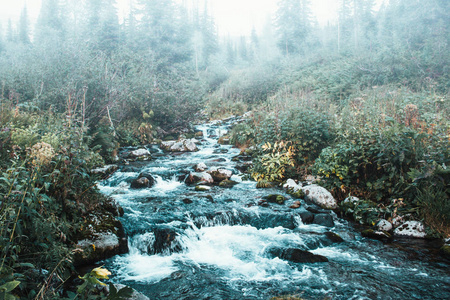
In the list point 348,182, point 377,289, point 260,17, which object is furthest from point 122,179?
point 260,17

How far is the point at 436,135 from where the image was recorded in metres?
5.09

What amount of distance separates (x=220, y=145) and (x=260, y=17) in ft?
199

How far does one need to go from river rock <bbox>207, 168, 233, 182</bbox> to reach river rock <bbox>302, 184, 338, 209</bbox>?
2.56m

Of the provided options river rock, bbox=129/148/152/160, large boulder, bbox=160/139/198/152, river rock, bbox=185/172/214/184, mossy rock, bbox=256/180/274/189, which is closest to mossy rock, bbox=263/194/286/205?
→ mossy rock, bbox=256/180/274/189

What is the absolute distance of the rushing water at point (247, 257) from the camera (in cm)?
333

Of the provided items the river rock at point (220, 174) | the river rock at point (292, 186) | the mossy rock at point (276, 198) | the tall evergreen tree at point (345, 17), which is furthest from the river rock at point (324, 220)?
the tall evergreen tree at point (345, 17)

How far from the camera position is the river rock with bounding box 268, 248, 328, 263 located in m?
4.02

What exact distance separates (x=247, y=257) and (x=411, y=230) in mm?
2868

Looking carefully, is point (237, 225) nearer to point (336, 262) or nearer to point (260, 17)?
point (336, 262)

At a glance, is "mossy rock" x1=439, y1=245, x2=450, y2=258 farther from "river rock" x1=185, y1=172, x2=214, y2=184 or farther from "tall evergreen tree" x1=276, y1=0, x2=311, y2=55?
Answer: "tall evergreen tree" x1=276, y1=0, x2=311, y2=55

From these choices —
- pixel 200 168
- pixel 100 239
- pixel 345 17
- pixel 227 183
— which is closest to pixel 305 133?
pixel 227 183

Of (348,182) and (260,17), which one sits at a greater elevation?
(260,17)

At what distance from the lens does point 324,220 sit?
520 centimetres

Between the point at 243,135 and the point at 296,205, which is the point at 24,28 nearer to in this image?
the point at 243,135
